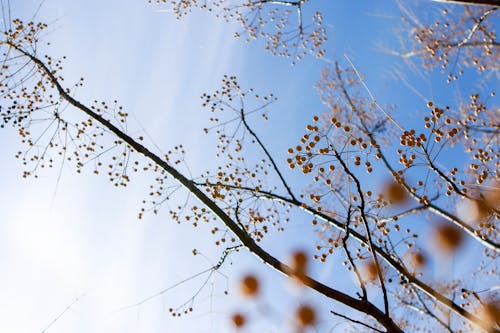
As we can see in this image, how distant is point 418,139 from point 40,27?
669 cm

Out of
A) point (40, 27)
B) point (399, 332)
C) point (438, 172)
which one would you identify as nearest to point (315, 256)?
point (438, 172)

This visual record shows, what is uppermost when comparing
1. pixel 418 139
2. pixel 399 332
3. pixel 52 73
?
pixel 52 73

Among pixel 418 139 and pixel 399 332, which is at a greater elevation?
pixel 418 139

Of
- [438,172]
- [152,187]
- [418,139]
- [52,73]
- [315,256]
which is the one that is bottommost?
[315,256]

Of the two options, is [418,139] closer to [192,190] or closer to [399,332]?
[399,332]

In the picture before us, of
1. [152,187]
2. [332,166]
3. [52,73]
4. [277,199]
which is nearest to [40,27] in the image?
[52,73]

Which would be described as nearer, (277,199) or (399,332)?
(399,332)

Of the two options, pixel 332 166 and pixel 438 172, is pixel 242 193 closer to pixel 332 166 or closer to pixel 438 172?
pixel 332 166

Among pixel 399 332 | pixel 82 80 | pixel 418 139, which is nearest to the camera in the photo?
pixel 399 332

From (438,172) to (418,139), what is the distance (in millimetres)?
505

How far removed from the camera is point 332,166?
4.24 meters

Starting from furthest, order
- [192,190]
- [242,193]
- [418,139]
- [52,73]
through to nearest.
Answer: [52,73] < [242,193] < [192,190] < [418,139]

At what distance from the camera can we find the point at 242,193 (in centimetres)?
592

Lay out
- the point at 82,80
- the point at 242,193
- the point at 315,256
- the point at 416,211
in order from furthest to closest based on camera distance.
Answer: the point at 82,80, the point at 242,193, the point at 416,211, the point at 315,256
